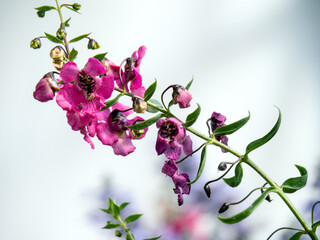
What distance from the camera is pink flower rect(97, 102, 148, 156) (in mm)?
459

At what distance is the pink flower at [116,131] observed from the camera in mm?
459

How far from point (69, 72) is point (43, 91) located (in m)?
0.03

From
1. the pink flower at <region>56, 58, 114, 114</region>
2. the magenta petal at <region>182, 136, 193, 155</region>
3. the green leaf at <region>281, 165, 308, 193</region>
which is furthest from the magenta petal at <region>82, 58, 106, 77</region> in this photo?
the green leaf at <region>281, 165, 308, 193</region>

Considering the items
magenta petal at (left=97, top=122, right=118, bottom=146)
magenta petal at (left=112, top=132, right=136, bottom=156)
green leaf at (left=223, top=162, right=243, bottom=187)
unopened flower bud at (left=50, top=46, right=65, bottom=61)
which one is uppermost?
unopened flower bud at (left=50, top=46, right=65, bottom=61)

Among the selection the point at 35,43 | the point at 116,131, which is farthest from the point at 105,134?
the point at 35,43

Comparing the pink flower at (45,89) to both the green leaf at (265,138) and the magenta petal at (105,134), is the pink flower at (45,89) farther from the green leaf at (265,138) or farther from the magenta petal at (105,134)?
the green leaf at (265,138)

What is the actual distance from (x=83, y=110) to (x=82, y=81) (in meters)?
0.03

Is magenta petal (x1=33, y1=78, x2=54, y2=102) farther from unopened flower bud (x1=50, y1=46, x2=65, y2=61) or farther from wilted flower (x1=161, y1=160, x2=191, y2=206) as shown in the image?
wilted flower (x1=161, y1=160, x2=191, y2=206)

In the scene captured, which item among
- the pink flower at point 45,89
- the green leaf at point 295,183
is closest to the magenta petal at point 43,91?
the pink flower at point 45,89

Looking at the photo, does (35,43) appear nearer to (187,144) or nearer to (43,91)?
(43,91)

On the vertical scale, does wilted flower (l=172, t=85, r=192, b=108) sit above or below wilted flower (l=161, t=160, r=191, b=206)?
above

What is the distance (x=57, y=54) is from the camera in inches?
17.3

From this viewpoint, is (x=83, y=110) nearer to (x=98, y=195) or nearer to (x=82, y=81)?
(x=82, y=81)

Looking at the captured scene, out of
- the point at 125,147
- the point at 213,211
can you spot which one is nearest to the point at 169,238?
the point at 213,211
